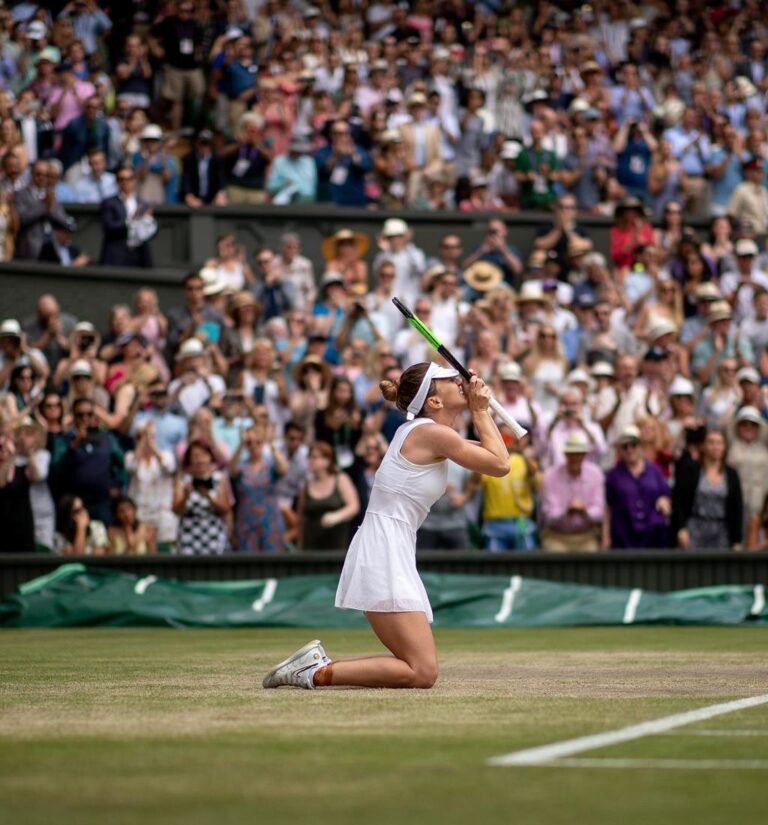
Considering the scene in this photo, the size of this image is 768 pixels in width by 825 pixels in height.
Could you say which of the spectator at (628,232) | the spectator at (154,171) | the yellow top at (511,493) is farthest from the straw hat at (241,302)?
the spectator at (628,232)

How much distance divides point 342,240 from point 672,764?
15.9 metres

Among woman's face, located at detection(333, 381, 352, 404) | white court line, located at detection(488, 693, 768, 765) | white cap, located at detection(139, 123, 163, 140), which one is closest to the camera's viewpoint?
white court line, located at detection(488, 693, 768, 765)

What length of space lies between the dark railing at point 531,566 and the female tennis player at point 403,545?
8.12 metres

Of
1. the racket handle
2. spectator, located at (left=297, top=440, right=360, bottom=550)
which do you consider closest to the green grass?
the racket handle

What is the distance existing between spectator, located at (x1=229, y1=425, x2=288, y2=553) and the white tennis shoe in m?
8.55

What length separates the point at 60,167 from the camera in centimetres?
2192

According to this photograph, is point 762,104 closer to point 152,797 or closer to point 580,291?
point 580,291

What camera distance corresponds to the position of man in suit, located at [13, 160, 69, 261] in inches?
789

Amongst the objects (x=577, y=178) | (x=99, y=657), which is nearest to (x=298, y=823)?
(x=99, y=657)

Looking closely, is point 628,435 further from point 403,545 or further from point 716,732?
point 716,732

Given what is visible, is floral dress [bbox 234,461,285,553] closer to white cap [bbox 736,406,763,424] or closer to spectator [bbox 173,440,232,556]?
spectator [bbox 173,440,232,556]

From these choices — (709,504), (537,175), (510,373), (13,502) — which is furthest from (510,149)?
(13,502)

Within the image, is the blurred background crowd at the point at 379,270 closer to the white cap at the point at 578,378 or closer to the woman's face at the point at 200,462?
the woman's face at the point at 200,462

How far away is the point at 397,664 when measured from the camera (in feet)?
30.0
